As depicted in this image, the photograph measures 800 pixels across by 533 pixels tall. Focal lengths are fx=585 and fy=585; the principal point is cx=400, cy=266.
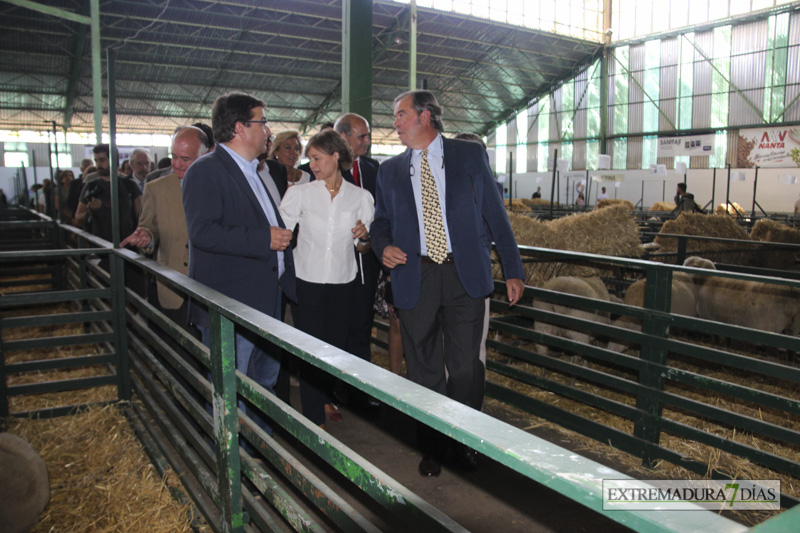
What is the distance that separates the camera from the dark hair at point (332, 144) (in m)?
3.25

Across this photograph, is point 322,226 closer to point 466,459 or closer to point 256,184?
point 256,184

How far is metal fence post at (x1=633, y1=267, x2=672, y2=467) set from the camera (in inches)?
122

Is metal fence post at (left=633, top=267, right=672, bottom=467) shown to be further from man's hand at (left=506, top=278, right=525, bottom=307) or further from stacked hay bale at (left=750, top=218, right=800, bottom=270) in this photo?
stacked hay bale at (left=750, top=218, right=800, bottom=270)

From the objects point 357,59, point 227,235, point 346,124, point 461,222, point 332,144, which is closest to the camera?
point 227,235

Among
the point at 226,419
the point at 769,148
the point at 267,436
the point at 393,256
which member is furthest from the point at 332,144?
the point at 769,148

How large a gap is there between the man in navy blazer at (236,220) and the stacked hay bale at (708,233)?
6.70m

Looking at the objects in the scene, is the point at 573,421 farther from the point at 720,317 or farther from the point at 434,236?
the point at 720,317

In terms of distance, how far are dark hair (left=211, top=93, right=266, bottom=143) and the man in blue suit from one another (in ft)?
2.41

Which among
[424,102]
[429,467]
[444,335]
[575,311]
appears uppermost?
[424,102]

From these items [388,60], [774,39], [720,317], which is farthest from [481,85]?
[720,317]

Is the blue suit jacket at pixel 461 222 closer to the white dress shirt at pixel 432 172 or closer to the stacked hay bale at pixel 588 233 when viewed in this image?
the white dress shirt at pixel 432 172

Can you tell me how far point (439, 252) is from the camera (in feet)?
9.46

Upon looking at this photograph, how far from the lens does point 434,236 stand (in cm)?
289

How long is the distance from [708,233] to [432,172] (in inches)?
272
